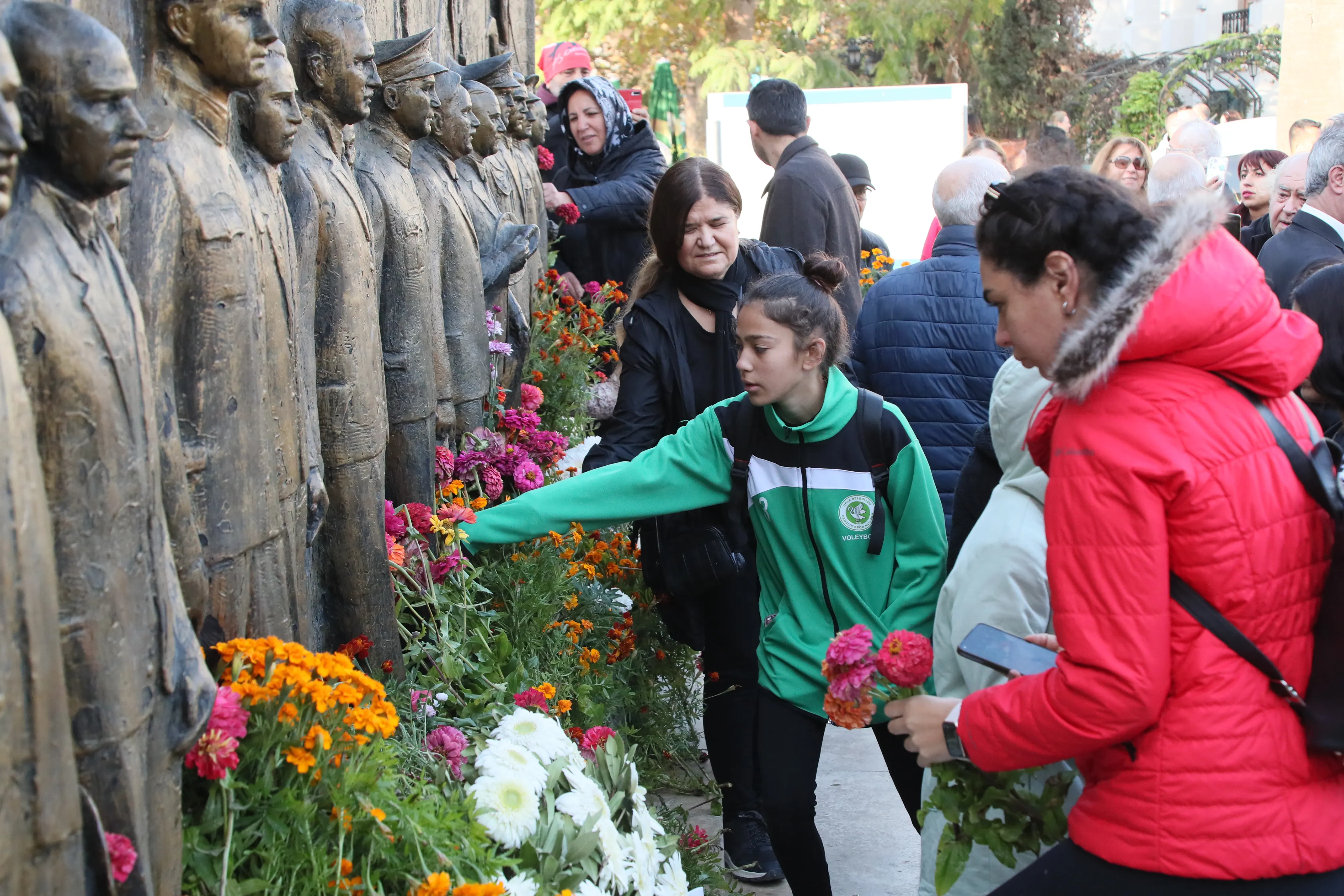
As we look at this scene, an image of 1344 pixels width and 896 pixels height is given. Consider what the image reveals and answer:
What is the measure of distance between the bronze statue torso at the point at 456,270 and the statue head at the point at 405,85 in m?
0.31

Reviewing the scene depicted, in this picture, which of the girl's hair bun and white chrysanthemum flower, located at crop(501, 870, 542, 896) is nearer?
white chrysanthemum flower, located at crop(501, 870, 542, 896)

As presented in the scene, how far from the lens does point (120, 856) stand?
1731 mm

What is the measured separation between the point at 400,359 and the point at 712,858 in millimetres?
1605

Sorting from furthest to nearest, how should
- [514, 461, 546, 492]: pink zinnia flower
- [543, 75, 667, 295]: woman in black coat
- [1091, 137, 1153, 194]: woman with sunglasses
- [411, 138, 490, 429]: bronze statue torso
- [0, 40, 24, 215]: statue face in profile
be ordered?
[543, 75, 667, 295]: woman in black coat → [1091, 137, 1153, 194]: woman with sunglasses → [514, 461, 546, 492]: pink zinnia flower → [411, 138, 490, 429]: bronze statue torso → [0, 40, 24, 215]: statue face in profile

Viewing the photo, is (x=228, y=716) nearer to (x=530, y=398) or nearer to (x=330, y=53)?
(x=330, y=53)

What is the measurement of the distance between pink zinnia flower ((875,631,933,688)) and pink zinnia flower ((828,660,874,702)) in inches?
1.5

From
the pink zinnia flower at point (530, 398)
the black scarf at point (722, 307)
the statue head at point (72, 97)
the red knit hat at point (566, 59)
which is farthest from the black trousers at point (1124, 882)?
the red knit hat at point (566, 59)

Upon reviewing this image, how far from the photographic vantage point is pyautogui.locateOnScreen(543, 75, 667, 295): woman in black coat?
7.35 m

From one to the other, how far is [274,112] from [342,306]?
623mm

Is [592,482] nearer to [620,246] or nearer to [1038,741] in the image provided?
[1038,741]

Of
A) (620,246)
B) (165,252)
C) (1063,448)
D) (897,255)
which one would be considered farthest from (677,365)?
(897,255)

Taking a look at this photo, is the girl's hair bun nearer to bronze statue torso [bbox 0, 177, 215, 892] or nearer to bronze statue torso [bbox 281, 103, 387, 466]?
bronze statue torso [bbox 281, 103, 387, 466]

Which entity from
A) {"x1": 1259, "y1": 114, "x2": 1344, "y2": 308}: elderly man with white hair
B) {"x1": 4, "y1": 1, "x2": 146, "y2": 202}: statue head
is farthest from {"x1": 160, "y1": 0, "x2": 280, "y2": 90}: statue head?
{"x1": 1259, "y1": 114, "x2": 1344, "y2": 308}: elderly man with white hair

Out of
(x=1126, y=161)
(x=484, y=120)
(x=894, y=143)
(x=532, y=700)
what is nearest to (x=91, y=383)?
(x=532, y=700)
